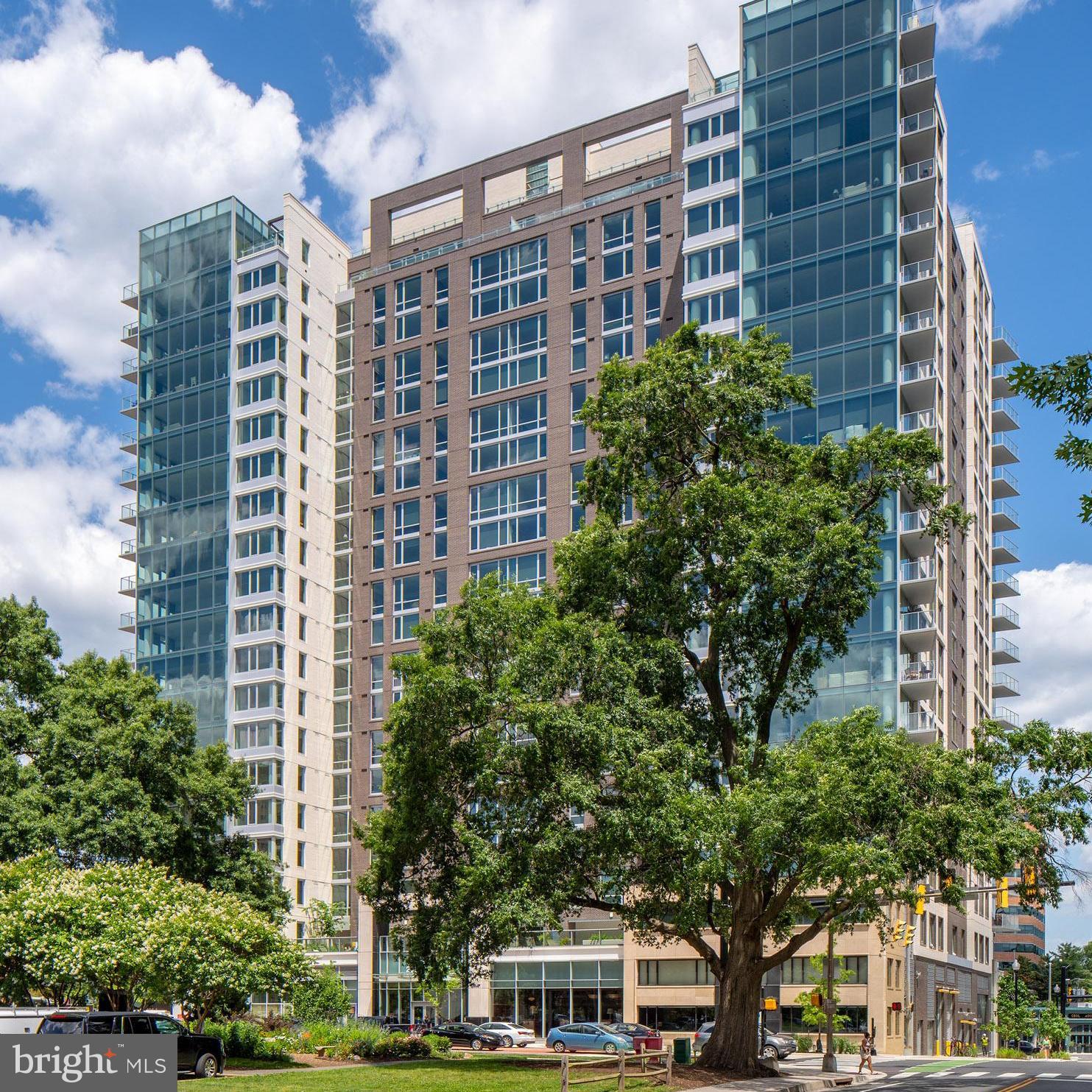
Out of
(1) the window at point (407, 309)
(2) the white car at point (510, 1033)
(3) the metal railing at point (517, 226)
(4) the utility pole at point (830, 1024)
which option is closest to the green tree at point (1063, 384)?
(4) the utility pole at point (830, 1024)

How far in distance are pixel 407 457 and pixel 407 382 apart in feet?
18.7

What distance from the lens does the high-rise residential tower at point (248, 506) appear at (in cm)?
9694

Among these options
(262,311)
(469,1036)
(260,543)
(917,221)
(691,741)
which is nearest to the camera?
(691,741)

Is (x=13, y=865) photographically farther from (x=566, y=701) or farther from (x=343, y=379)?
(x=343, y=379)

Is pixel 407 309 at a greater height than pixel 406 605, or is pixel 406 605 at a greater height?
pixel 407 309

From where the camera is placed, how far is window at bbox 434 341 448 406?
99250mm

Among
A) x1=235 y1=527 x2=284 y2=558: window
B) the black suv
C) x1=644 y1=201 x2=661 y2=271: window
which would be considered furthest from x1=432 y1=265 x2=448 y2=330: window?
the black suv

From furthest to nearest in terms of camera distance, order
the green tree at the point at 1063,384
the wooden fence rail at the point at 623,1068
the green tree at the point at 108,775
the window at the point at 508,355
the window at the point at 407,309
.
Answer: the window at the point at 407,309
the window at the point at 508,355
the green tree at the point at 108,775
the wooden fence rail at the point at 623,1068
the green tree at the point at 1063,384

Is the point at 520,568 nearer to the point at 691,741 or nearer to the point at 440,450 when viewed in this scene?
the point at 440,450

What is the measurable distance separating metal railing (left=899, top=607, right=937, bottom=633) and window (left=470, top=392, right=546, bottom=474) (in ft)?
89.3

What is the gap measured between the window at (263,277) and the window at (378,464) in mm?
13442

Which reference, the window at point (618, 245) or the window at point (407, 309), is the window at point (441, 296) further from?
the window at point (618, 245)

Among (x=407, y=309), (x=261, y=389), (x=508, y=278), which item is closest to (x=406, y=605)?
(x=261, y=389)

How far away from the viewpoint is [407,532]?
98.9 m
